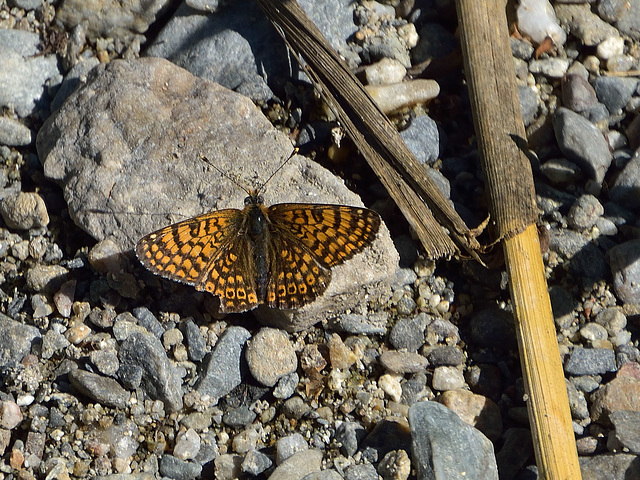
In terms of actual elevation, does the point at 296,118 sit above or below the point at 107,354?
above

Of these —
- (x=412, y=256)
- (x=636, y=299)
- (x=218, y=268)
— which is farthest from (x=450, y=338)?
(x=218, y=268)

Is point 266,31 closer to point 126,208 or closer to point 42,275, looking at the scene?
point 126,208

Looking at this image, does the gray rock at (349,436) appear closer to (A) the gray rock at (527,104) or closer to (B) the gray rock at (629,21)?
(A) the gray rock at (527,104)

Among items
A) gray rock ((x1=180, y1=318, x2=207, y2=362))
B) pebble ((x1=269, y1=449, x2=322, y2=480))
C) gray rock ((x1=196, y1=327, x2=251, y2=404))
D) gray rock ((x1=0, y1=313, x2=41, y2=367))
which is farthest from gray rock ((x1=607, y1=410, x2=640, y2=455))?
gray rock ((x1=0, y1=313, x2=41, y2=367))

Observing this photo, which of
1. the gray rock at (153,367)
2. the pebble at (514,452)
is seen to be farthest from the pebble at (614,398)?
the gray rock at (153,367)

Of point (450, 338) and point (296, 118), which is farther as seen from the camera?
point (296, 118)

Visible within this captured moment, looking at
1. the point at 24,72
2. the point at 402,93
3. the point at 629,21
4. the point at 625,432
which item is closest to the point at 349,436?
the point at 625,432

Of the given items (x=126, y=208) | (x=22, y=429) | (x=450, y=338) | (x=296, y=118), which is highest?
(x=296, y=118)
